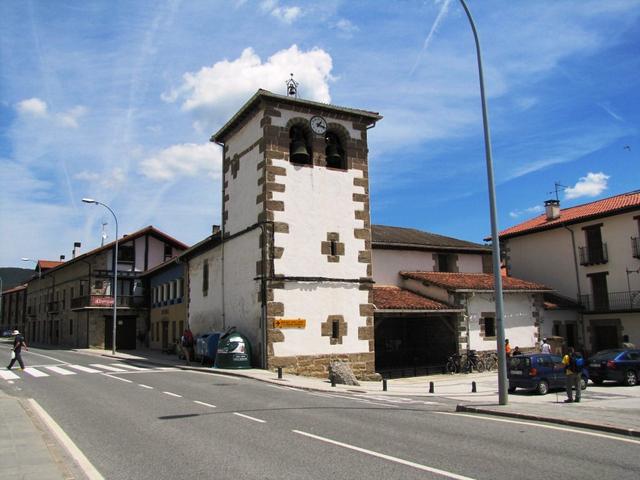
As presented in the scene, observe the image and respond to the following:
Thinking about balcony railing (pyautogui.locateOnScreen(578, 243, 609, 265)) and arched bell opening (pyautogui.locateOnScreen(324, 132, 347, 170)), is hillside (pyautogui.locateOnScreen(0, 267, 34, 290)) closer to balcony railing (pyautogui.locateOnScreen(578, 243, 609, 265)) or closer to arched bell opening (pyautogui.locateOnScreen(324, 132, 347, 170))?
arched bell opening (pyautogui.locateOnScreen(324, 132, 347, 170))

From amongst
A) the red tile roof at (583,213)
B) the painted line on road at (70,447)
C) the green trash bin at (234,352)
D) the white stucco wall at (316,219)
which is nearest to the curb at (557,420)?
the painted line on road at (70,447)

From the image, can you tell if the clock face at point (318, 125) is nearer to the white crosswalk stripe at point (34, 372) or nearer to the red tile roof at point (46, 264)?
the white crosswalk stripe at point (34, 372)

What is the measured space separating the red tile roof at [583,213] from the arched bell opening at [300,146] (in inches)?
694

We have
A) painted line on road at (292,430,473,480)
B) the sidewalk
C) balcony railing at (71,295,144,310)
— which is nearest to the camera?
painted line on road at (292,430,473,480)

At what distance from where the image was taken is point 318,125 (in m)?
24.2

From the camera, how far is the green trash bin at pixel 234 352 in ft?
72.7

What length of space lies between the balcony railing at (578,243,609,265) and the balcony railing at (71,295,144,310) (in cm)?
3284

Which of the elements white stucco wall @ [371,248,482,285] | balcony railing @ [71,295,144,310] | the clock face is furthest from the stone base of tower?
balcony railing @ [71,295,144,310]

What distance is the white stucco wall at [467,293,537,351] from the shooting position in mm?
26969

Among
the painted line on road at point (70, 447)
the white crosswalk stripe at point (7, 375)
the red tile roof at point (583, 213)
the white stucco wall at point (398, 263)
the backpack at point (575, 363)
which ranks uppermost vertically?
the red tile roof at point (583, 213)

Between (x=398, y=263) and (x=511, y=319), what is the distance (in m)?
6.45

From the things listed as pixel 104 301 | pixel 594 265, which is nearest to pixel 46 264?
pixel 104 301

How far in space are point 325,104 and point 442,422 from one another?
1645 cm

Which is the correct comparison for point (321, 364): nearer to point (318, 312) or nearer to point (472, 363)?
point (318, 312)
